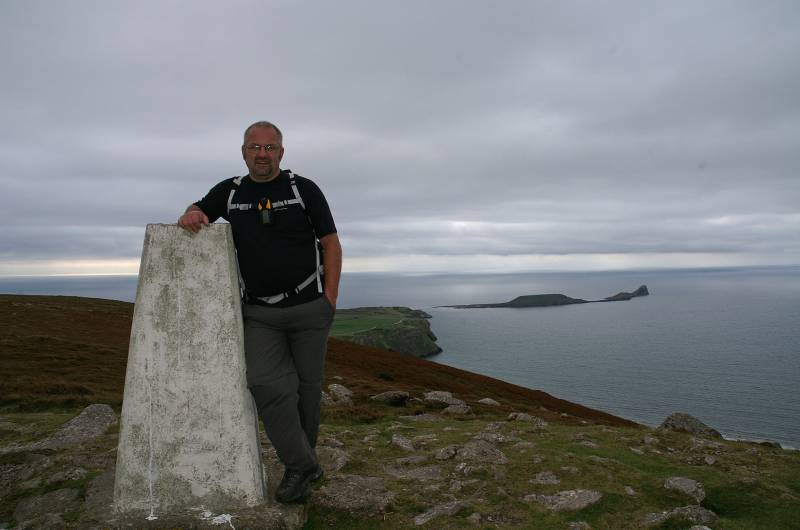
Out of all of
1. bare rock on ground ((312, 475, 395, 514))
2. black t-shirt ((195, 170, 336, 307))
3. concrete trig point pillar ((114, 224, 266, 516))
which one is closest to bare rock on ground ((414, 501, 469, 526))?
bare rock on ground ((312, 475, 395, 514))

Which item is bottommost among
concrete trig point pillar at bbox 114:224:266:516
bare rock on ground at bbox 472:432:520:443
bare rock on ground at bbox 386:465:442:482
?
bare rock on ground at bbox 472:432:520:443

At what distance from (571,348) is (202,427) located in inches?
4129

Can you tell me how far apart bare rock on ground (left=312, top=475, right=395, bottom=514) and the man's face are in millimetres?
3363

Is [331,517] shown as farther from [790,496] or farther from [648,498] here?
[790,496]

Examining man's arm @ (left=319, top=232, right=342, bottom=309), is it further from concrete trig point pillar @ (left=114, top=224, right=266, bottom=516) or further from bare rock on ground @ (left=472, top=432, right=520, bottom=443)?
bare rock on ground @ (left=472, top=432, right=520, bottom=443)

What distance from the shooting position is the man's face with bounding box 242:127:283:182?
15.6 feet

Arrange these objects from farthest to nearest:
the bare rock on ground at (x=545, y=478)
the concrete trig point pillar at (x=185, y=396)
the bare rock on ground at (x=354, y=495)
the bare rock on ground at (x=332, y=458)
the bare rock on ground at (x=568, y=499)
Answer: the bare rock on ground at (x=332, y=458) → the bare rock on ground at (x=545, y=478) → the bare rock on ground at (x=568, y=499) → the bare rock on ground at (x=354, y=495) → the concrete trig point pillar at (x=185, y=396)

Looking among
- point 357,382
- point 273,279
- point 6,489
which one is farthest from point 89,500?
point 357,382

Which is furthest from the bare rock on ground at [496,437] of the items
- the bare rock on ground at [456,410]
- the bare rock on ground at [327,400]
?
the bare rock on ground at [327,400]

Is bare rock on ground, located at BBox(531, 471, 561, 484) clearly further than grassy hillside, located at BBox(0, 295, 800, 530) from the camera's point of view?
Yes

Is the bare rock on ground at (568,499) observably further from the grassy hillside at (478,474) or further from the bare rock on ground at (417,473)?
the bare rock on ground at (417,473)

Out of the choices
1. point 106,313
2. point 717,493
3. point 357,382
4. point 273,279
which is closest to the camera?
point 273,279

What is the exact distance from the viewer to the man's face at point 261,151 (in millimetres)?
4750

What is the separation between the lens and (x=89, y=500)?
4.97 metres
